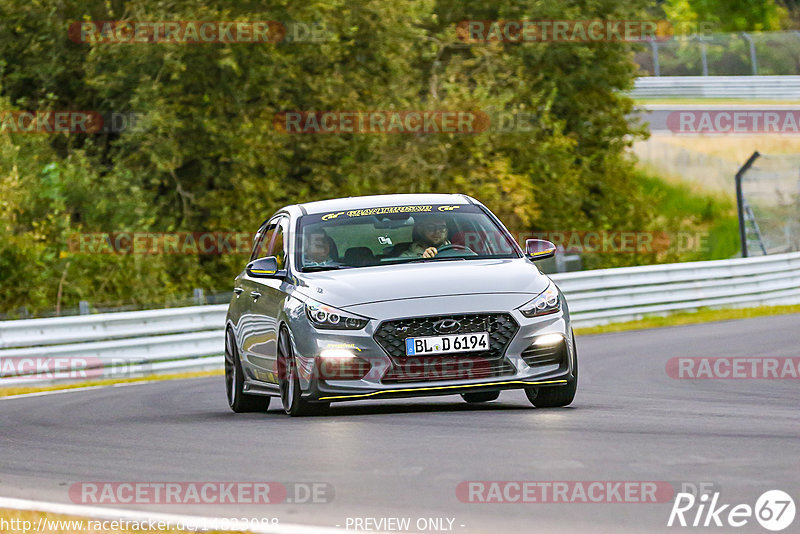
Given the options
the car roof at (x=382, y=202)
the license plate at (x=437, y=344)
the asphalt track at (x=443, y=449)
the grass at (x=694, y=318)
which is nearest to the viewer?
the asphalt track at (x=443, y=449)

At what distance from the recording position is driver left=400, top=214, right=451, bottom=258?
11398 millimetres

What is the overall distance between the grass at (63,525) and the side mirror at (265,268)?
15.1 ft

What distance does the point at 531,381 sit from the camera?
10422 mm

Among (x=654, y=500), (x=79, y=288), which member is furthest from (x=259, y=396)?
(x=79, y=288)

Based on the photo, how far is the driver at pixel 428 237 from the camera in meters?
11.4

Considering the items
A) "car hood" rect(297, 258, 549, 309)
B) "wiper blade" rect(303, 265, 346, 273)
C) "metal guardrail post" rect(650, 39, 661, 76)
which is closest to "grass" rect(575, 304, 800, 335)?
"wiper blade" rect(303, 265, 346, 273)

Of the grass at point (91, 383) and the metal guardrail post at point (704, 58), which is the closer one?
the grass at point (91, 383)

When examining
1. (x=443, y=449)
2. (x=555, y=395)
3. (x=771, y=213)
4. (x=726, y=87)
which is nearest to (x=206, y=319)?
(x=555, y=395)

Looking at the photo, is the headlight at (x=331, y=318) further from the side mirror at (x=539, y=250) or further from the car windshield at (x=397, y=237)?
the side mirror at (x=539, y=250)

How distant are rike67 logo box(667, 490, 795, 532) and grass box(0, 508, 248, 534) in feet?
6.08

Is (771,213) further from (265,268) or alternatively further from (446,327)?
(446,327)

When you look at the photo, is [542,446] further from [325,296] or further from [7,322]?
[7,322]

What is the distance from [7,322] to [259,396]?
7.10 metres

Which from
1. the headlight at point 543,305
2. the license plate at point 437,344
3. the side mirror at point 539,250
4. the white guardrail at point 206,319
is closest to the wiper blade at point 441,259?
the side mirror at point 539,250
